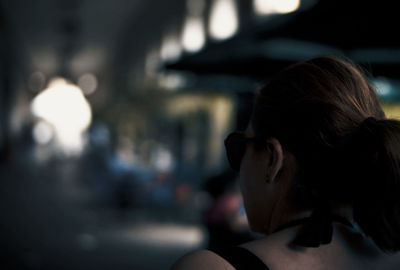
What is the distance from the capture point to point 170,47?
1467 cm

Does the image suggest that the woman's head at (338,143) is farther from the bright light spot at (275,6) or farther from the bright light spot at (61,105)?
the bright light spot at (61,105)

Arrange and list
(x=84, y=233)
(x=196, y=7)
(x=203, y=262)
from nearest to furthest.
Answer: (x=203, y=262) → (x=84, y=233) → (x=196, y=7)

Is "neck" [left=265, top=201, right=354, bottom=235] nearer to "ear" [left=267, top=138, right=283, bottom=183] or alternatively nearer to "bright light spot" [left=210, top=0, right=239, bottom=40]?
"ear" [left=267, top=138, right=283, bottom=183]

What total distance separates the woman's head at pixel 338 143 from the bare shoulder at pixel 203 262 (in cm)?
32

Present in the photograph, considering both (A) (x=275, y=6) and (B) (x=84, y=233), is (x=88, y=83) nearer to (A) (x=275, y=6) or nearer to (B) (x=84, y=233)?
(B) (x=84, y=233)

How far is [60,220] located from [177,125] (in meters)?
7.56

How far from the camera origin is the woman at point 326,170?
1196 millimetres

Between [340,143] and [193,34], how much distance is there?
10.4 meters

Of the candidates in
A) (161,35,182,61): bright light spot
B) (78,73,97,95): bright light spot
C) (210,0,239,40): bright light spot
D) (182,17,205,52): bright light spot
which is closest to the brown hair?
(210,0,239,40): bright light spot

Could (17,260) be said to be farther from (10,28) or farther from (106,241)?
(10,28)

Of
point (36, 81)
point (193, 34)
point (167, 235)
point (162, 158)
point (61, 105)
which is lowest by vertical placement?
point (36, 81)

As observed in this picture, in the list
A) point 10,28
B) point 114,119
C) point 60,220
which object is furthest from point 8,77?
point 60,220

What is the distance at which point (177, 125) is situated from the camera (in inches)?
681

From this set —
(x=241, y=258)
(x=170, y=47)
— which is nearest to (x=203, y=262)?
(x=241, y=258)
